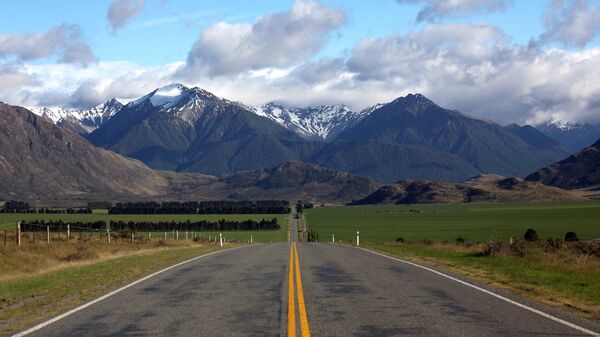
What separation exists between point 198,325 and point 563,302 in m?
9.64

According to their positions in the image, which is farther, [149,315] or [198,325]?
Answer: [149,315]

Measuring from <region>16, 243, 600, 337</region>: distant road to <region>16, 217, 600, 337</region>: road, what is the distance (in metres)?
0.02

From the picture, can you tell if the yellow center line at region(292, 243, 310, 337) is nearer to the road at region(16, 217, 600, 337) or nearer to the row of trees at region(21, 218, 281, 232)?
the road at region(16, 217, 600, 337)

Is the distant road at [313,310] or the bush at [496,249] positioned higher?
the bush at [496,249]

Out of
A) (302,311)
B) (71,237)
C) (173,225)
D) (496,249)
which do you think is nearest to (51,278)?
(302,311)

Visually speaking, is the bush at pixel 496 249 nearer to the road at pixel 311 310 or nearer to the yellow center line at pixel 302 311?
the road at pixel 311 310

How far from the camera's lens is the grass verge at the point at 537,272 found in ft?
65.3

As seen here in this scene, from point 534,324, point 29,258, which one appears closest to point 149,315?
point 534,324

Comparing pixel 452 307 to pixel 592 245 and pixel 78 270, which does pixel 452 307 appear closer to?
pixel 78 270

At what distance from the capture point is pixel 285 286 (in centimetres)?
2216

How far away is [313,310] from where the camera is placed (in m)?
17.1

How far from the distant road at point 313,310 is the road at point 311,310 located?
2 centimetres

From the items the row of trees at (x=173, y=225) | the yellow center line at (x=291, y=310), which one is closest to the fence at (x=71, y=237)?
the yellow center line at (x=291, y=310)

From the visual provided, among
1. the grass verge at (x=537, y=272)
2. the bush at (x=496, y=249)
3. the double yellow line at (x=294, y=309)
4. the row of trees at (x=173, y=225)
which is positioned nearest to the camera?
the double yellow line at (x=294, y=309)
